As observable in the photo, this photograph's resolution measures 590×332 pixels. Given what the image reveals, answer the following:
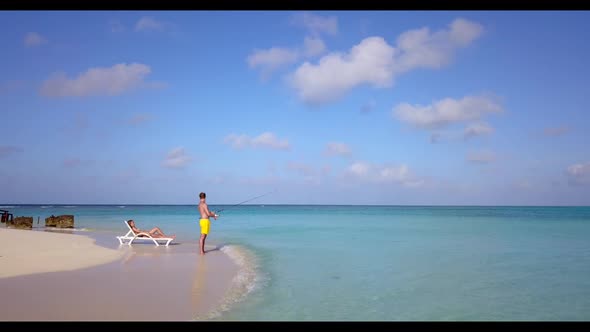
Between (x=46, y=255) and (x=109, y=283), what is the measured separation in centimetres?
440

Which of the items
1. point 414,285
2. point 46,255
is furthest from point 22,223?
point 414,285

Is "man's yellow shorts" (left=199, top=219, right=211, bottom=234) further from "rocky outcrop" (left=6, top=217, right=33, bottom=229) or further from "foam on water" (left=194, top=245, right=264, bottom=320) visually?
"rocky outcrop" (left=6, top=217, right=33, bottom=229)

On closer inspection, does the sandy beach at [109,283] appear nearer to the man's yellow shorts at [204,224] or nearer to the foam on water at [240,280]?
the foam on water at [240,280]

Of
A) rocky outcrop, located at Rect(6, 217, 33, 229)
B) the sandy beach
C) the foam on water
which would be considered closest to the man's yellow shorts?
the sandy beach

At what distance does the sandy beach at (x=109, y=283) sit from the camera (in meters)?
5.71

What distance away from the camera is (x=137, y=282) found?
772 cm

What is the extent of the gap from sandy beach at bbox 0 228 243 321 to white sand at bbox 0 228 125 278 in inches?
0.7

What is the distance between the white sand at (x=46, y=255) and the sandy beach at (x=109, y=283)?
2cm

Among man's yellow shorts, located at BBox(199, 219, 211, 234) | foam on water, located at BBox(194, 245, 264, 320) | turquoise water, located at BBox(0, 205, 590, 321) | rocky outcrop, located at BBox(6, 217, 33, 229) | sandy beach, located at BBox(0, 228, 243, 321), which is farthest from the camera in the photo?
rocky outcrop, located at BBox(6, 217, 33, 229)

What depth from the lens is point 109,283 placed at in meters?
7.57

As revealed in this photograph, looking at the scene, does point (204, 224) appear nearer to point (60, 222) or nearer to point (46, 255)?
point (46, 255)

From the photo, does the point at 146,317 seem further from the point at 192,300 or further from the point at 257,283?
the point at 257,283

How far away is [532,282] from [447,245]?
23.6ft

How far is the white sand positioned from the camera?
28.9ft
